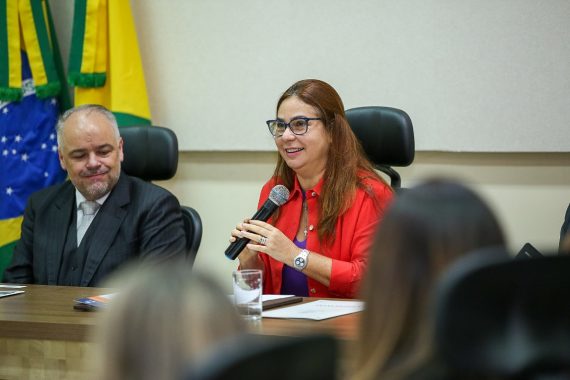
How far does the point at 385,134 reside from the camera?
3480 mm

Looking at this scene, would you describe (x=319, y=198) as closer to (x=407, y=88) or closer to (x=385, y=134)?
(x=385, y=134)

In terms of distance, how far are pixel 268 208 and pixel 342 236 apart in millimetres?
303

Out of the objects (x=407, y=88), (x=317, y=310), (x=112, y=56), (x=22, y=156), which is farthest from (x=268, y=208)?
(x=22, y=156)

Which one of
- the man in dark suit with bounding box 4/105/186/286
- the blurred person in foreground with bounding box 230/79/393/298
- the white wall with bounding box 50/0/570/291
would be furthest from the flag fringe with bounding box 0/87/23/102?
the blurred person in foreground with bounding box 230/79/393/298

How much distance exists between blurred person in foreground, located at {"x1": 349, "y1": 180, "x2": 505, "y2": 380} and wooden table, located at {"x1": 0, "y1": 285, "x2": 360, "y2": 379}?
1288 millimetres

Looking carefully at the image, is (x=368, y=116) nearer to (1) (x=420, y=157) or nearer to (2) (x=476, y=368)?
(1) (x=420, y=157)

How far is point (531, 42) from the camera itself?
4.15 meters

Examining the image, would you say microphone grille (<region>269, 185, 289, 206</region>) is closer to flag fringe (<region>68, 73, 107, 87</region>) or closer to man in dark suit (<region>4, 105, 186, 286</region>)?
man in dark suit (<region>4, 105, 186, 286</region>)

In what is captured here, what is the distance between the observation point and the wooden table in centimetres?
246

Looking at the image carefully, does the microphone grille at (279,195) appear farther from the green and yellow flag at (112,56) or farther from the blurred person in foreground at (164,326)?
the blurred person in foreground at (164,326)

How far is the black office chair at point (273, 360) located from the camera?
2.56 feet

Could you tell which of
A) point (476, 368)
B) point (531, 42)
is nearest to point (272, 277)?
point (531, 42)

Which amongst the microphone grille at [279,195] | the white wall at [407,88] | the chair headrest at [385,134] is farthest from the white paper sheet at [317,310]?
the white wall at [407,88]

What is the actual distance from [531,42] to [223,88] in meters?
1.64
